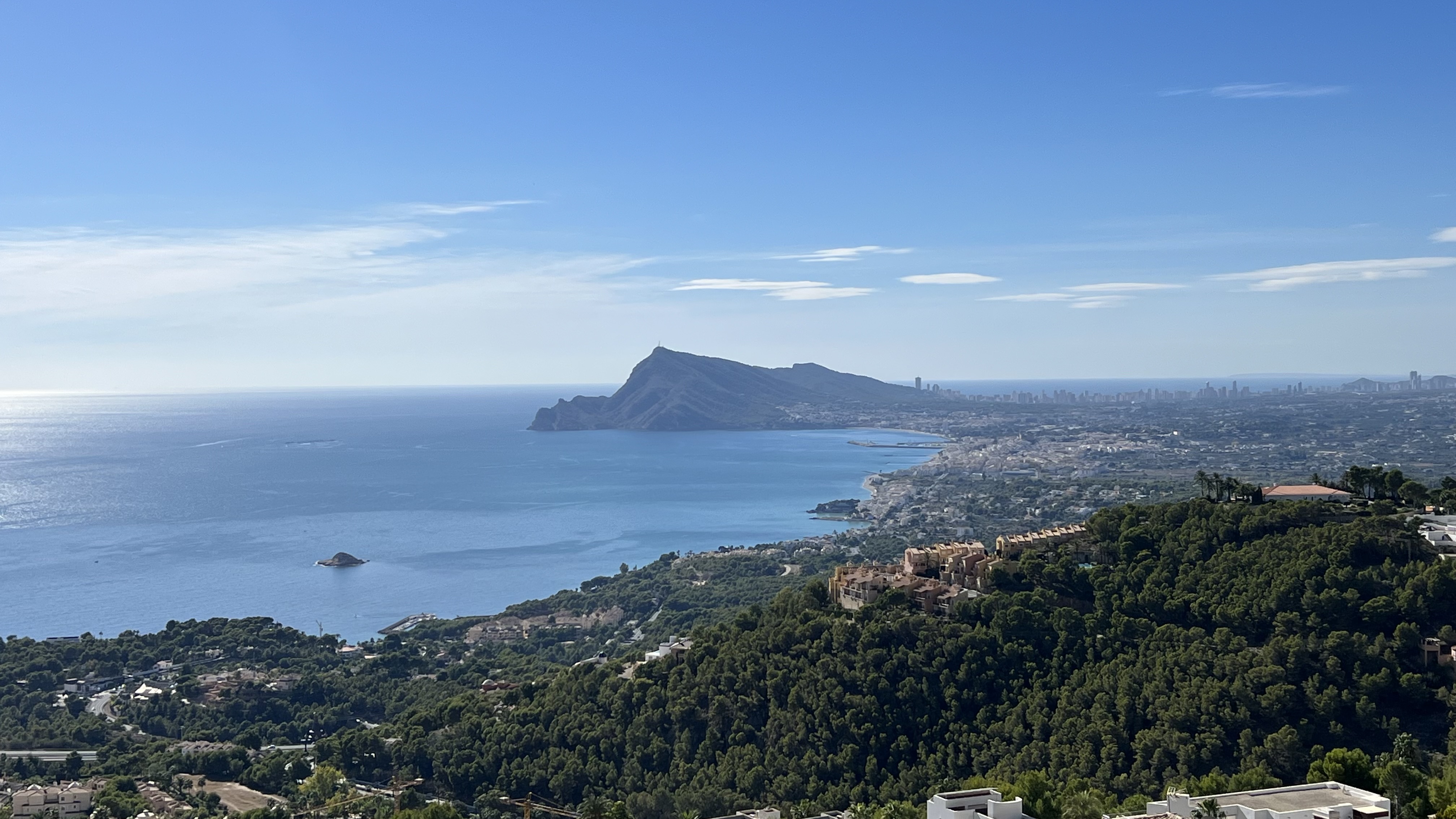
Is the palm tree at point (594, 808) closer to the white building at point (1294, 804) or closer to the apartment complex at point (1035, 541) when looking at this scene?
the white building at point (1294, 804)

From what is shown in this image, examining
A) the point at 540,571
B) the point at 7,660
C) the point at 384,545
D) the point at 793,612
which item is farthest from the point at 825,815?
the point at 384,545

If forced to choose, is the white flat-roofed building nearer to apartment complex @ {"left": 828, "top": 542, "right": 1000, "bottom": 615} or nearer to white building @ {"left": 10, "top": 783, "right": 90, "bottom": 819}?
apartment complex @ {"left": 828, "top": 542, "right": 1000, "bottom": 615}

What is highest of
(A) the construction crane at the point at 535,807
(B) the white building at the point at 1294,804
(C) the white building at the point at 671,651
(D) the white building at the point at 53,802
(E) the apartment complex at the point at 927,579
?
(E) the apartment complex at the point at 927,579

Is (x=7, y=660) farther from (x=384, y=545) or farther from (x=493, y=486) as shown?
(x=493, y=486)

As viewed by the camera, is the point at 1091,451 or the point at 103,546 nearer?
the point at 103,546

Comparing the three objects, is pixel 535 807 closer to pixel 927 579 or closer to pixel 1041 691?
pixel 1041 691

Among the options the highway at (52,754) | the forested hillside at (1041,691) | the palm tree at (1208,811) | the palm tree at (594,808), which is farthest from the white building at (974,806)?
the highway at (52,754)

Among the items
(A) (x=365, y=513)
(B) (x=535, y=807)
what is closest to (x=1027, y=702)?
(B) (x=535, y=807)
